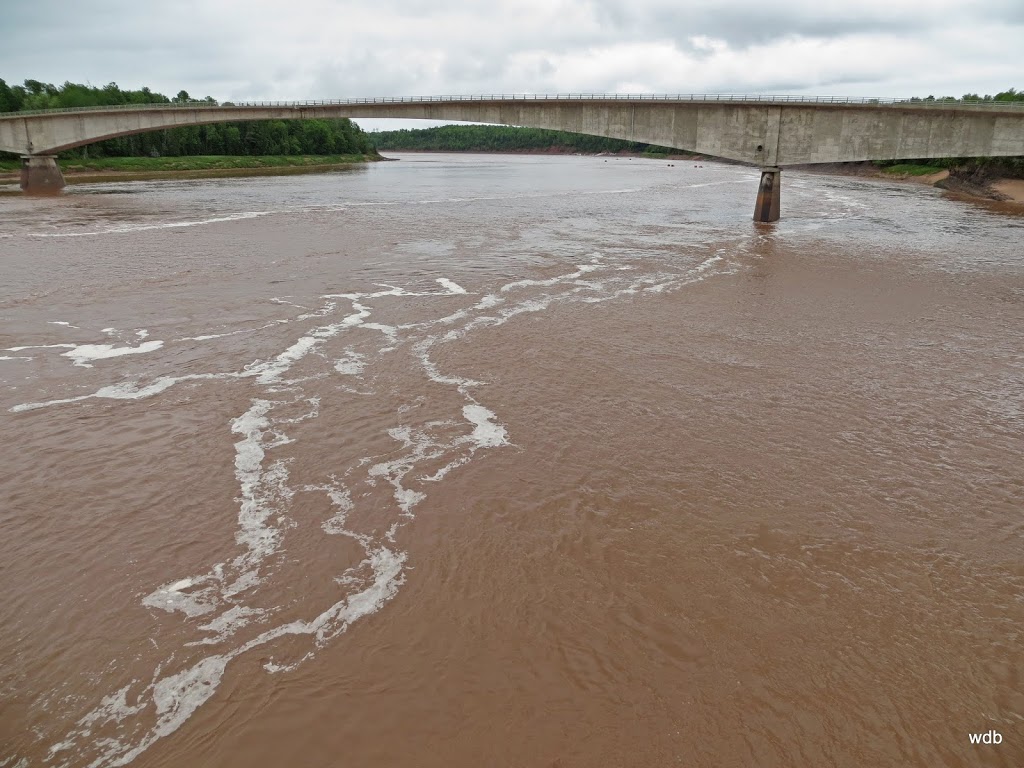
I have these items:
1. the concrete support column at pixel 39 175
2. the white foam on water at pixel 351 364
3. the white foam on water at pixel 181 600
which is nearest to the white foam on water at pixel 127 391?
the white foam on water at pixel 351 364

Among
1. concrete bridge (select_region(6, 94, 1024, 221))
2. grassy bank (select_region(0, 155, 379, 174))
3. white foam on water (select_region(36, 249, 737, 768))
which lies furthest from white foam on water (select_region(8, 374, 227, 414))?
grassy bank (select_region(0, 155, 379, 174))

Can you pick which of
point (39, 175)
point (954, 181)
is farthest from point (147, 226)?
point (954, 181)

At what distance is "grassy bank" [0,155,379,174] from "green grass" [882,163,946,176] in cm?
8870

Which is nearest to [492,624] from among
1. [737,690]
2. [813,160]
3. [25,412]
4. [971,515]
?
[737,690]

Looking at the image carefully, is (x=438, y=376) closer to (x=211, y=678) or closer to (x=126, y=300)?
→ (x=211, y=678)

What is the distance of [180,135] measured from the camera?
104438mm

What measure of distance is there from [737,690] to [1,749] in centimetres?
647

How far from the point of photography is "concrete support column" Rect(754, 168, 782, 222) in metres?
42.8

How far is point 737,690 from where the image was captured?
645 cm

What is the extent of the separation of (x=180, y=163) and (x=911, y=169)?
99782 millimetres

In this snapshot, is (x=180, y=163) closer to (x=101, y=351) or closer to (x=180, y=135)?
(x=180, y=135)

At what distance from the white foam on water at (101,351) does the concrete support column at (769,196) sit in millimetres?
37615

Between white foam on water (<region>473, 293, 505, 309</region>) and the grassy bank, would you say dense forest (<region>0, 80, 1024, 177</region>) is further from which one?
white foam on water (<region>473, 293, 505, 309</region>)

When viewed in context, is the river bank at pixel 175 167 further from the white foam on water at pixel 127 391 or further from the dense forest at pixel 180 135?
the white foam on water at pixel 127 391
